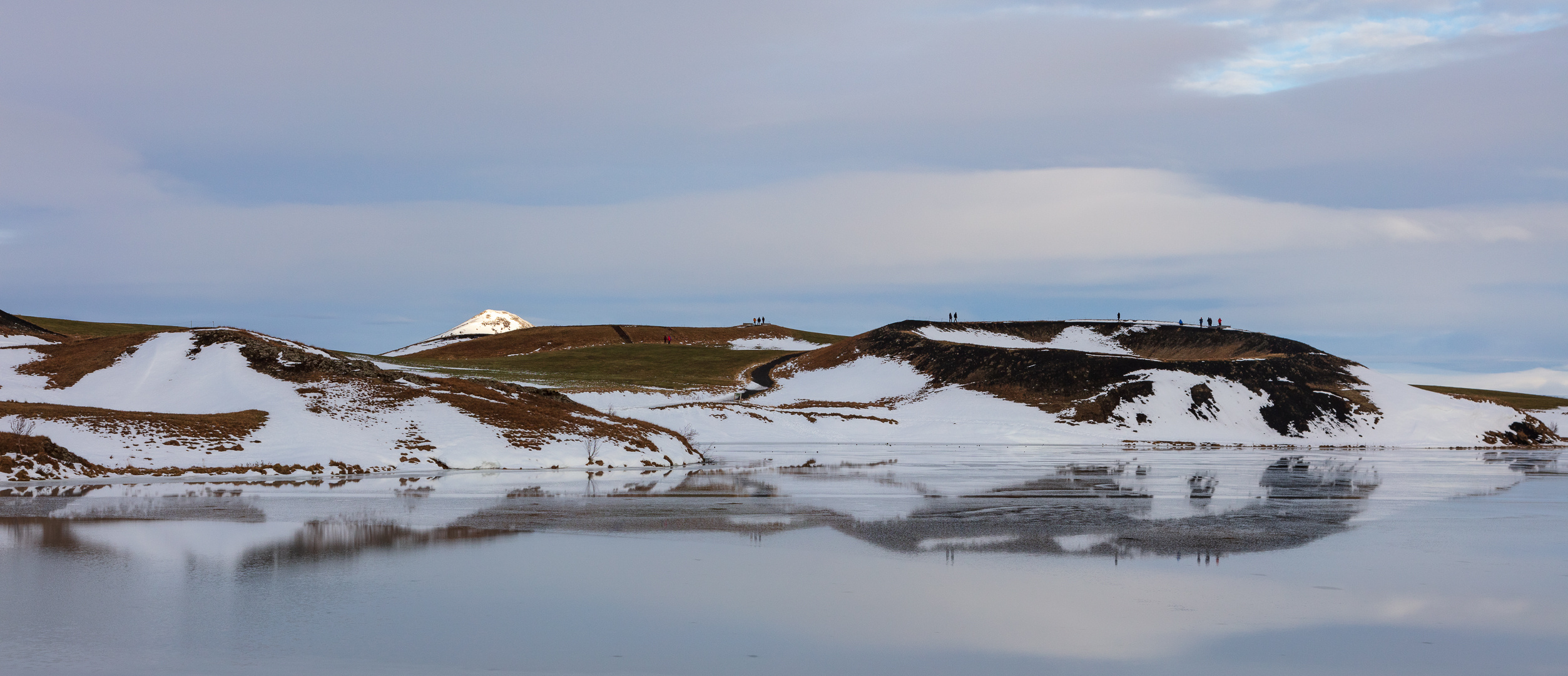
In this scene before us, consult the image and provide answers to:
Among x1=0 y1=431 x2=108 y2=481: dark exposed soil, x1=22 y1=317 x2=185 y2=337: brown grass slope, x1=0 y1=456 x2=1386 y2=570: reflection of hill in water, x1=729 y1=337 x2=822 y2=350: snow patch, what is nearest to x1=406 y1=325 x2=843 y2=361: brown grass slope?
x1=729 y1=337 x2=822 y2=350: snow patch

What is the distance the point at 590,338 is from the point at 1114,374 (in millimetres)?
69164

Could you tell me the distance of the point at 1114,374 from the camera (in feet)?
192

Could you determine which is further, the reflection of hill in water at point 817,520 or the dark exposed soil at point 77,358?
the dark exposed soil at point 77,358

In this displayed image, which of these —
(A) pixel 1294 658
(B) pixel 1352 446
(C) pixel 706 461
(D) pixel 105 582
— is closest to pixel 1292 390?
(B) pixel 1352 446

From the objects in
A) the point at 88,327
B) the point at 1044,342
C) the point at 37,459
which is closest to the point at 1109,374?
the point at 1044,342

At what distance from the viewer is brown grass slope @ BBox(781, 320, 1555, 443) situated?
55875 millimetres

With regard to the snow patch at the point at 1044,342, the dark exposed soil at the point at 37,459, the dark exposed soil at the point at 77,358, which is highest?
the snow patch at the point at 1044,342

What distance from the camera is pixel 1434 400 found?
59.3m

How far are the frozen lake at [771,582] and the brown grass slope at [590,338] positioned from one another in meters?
83.4

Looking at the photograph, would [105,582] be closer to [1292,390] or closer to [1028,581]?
[1028,581]

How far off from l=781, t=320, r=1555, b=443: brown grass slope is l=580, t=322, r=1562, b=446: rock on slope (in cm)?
10

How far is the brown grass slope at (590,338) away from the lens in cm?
10588

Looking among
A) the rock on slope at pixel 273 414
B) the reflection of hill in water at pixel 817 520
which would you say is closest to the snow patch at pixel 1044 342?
the rock on slope at pixel 273 414

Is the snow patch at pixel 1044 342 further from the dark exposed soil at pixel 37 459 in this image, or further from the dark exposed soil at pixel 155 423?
the dark exposed soil at pixel 37 459
